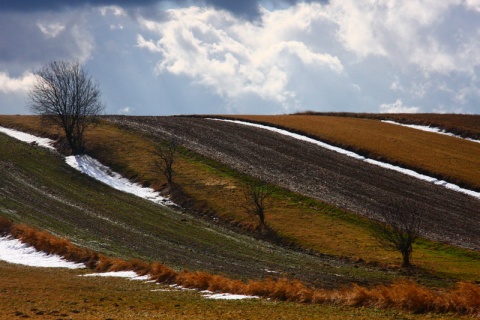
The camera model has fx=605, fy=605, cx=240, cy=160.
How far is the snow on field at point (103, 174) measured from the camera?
229ft

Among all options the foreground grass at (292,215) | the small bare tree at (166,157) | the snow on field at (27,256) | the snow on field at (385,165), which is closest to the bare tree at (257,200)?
the foreground grass at (292,215)

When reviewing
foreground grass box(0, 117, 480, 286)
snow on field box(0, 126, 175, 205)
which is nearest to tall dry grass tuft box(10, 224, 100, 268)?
foreground grass box(0, 117, 480, 286)

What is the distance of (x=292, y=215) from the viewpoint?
60188 millimetres

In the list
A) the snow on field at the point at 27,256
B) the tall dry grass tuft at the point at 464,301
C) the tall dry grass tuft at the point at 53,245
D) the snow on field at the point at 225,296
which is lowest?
the snow on field at the point at 27,256

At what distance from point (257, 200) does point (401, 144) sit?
42912 mm

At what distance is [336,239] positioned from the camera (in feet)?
174

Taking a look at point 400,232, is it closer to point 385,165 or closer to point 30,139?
point 385,165

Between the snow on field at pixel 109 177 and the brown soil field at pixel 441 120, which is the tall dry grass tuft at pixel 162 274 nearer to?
the snow on field at pixel 109 177

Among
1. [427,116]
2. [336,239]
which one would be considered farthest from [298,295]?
[427,116]

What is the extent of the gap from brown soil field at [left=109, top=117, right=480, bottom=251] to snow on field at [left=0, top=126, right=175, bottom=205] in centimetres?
1163

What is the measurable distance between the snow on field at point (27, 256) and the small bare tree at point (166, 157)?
30.5 m

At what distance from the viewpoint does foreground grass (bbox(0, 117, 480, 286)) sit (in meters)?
46.6

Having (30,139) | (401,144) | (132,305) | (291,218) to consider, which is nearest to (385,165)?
(401,144)

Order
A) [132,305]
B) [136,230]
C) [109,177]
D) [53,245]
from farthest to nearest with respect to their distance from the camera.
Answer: [109,177]
[136,230]
[53,245]
[132,305]
